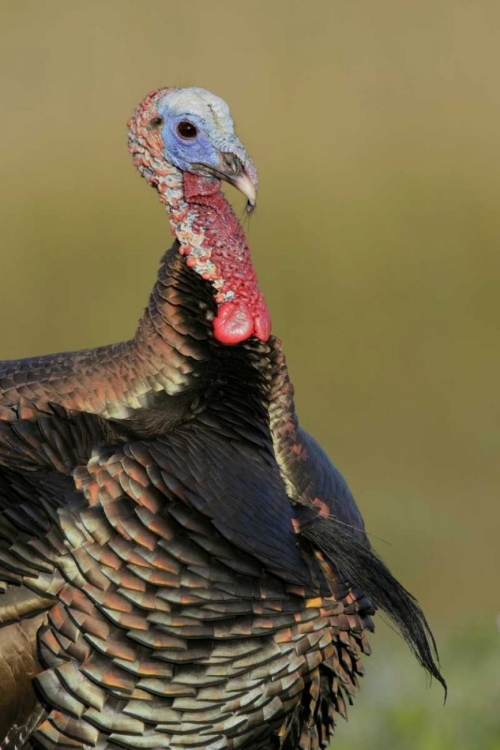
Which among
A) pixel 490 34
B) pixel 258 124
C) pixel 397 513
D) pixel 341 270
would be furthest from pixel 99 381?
pixel 490 34

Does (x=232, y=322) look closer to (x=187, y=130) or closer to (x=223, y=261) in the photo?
(x=223, y=261)

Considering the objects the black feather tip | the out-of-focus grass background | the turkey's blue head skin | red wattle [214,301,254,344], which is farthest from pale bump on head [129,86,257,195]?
the out-of-focus grass background

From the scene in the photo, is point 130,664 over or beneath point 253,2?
beneath

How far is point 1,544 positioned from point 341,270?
737 centimetres

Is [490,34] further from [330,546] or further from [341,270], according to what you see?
[330,546]

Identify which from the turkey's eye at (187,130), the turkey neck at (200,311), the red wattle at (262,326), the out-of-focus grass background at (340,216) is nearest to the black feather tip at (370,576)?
the turkey neck at (200,311)

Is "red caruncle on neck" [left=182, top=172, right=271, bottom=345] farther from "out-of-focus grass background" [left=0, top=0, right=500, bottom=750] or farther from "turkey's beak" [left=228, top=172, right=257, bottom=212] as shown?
"out-of-focus grass background" [left=0, top=0, right=500, bottom=750]

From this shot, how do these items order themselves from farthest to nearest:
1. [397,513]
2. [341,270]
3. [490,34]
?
[490,34]
[341,270]
[397,513]

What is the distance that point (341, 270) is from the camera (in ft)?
34.3

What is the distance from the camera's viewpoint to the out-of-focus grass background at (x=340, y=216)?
955 centimetres

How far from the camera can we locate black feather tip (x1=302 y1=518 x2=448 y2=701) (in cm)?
351

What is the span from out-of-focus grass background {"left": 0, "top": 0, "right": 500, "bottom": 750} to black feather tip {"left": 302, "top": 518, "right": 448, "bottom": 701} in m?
4.33

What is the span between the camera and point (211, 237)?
362 centimetres

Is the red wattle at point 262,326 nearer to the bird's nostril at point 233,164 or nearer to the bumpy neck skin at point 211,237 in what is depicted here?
the bumpy neck skin at point 211,237
